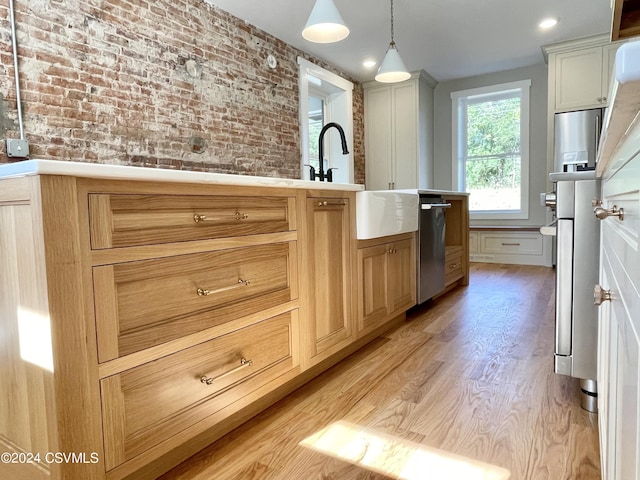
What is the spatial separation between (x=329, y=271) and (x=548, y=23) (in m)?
3.71

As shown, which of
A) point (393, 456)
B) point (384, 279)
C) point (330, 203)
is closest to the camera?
point (393, 456)

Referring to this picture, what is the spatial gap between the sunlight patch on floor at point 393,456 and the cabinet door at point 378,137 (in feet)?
14.4

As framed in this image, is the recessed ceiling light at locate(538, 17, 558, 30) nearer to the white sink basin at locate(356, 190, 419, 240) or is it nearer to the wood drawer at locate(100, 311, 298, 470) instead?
the white sink basin at locate(356, 190, 419, 240)

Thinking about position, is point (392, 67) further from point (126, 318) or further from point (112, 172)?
point (126, 318)

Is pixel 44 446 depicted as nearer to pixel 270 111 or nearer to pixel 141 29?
pixel 141 29

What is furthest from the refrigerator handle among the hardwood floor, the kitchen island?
the kitchen island

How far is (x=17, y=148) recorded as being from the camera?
203cm

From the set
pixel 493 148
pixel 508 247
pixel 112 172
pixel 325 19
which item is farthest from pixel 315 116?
pixel 112 172

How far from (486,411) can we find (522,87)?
4882 mm

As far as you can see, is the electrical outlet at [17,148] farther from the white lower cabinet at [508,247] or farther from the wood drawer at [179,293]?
the white lower cabinet at [508,247]

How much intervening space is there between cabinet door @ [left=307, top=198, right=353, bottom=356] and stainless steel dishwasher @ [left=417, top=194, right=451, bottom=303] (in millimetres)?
1058

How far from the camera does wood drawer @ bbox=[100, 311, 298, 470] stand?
38.6 inches

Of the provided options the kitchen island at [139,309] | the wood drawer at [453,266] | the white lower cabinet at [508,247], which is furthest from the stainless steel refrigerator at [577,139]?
the kitchen island at [139,309]

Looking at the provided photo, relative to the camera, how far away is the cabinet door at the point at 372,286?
2061 millimetres
